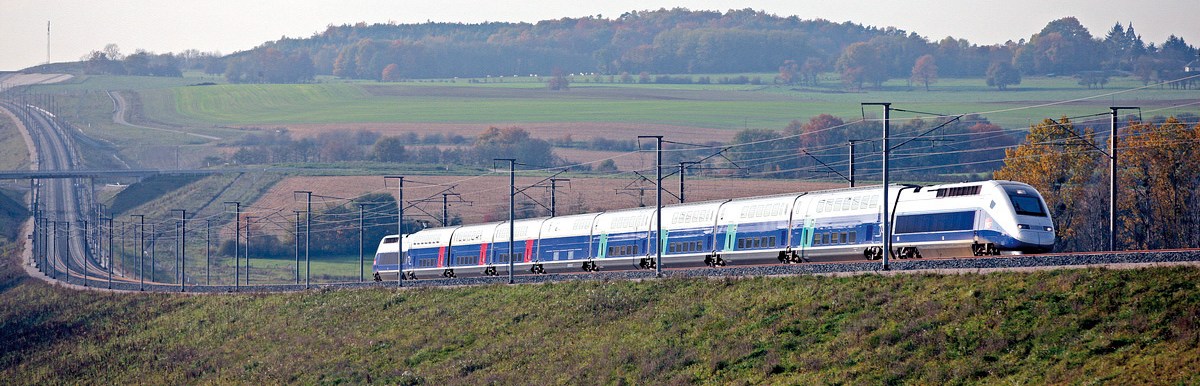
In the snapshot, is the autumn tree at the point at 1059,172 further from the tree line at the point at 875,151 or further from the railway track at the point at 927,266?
the tree line at the point at 875,151

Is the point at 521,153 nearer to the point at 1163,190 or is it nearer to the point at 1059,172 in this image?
the point at 1059,172

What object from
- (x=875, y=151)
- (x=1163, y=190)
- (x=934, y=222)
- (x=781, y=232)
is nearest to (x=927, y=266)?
(x=934, y=222)

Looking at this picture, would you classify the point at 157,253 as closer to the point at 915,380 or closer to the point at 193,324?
the point at 193,324

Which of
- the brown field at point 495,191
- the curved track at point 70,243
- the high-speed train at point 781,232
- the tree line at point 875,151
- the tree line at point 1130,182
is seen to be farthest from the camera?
the tree line at point 875,151

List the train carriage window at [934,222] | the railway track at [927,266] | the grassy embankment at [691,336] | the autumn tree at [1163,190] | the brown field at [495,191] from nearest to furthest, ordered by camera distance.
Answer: the grassy embankment at [691,336], the railway track at [927,266], the train carriage window at [934,222], the autumn tree at [1163,190], the brown field at [495,191]

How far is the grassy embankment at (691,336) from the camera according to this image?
34.7 meters

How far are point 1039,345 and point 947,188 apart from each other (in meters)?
16.3

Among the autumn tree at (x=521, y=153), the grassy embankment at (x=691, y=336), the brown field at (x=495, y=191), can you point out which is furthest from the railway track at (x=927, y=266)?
the autumn tree at (x=521, y=153)

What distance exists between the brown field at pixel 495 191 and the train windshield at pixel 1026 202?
65.4m

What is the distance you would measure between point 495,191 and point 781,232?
98.2m

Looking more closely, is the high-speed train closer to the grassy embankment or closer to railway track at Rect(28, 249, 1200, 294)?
railway track at Rect(28, 249, 1200, 294)

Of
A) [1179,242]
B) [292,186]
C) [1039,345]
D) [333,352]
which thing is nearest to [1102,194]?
[1179,242]

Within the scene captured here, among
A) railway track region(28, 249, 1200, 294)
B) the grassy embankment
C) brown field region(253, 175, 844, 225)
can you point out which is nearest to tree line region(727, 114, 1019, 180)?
brown field region(253, 175, 844, 225)

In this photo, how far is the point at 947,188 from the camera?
1998 inches
